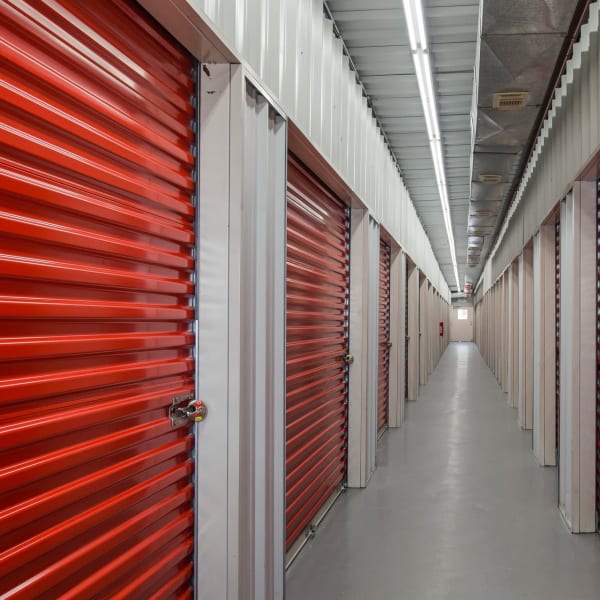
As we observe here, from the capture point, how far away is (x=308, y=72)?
145 inches

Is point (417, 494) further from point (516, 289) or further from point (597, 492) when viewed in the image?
point (516, 289)

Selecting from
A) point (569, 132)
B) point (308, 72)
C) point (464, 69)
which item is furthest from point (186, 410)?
point (464, 69)

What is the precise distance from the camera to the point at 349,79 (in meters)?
5.03

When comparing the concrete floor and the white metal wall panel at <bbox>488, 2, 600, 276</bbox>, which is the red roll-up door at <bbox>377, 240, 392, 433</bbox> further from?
the white metal wall panel at <bbox>488, 2, 600, 276</bbox>

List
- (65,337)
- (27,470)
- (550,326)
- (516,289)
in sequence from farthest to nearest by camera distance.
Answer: (516,289), (550,326), (65,337), (27,470)

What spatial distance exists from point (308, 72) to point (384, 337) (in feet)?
17.2

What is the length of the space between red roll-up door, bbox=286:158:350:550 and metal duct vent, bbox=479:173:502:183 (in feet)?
7.60

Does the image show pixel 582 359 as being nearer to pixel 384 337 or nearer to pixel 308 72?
pixel 308 72

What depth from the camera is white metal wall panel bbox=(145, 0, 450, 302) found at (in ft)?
7.86

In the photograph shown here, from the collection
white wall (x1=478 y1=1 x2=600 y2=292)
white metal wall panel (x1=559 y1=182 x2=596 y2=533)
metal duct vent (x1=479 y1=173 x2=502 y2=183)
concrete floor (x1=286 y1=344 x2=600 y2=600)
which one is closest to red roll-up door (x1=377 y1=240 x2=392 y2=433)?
concrete floor (x1=286 y1=344 x2=600 y2=600)

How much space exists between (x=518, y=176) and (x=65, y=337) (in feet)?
25.8

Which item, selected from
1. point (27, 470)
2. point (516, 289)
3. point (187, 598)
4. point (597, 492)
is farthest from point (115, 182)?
point (516, 289)

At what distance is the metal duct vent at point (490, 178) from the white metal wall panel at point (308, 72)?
1208mm

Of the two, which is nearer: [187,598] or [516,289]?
[187,598]
